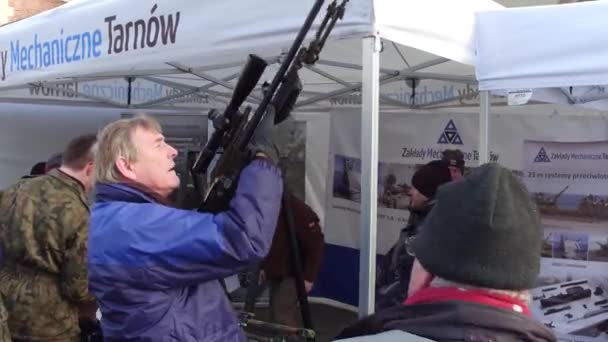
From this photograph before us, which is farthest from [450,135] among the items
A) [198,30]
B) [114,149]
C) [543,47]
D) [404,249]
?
[114,149]

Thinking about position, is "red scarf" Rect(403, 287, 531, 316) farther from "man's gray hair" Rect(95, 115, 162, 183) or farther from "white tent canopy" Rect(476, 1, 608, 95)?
"white tent canopy" Rect(476, 1, 608, 95)

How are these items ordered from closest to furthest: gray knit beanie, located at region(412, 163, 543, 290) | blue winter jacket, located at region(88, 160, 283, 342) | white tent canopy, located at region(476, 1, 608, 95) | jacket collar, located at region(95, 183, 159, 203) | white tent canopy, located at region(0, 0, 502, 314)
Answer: gray knit beanie, located at region(412, 163, 543, 290)
blue winter jacket, located at region(88, 160, 283, 342)
jacket collar, located at region(95, 183, 159, 203)
white tent canopy, located at region(0, 0, 502, 314)
white tent canopy, located at region(476, 1, 608, 95)

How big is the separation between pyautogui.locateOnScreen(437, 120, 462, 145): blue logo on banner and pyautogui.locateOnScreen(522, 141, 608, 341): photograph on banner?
122 centimetres

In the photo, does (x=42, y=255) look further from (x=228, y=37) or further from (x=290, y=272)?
(x=290, y=272)

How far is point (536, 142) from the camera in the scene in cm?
509

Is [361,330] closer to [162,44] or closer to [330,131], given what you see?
[162,44]

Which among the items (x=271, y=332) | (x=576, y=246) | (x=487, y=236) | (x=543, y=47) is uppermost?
(x=543, y=47)

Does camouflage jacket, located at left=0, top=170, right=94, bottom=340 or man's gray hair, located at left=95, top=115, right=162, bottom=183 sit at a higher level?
man's gray hair, located at left=95, top=115, right=162, bottom=183

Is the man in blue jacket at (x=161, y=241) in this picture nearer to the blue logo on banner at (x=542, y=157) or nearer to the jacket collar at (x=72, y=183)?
the jacket collar at (x=72, y=183)

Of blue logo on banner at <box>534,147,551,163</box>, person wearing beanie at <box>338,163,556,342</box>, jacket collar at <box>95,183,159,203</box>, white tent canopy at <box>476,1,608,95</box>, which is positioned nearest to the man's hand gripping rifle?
jacket collar at <box>95,183,159,203</box>

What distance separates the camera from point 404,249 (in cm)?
333

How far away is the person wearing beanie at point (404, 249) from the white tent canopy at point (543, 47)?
57cm

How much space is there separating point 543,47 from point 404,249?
1.04 m

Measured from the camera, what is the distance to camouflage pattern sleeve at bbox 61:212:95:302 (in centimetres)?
319
